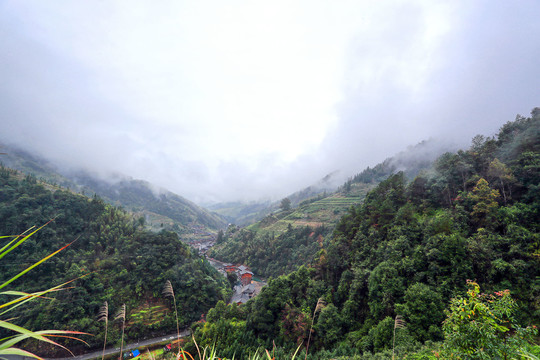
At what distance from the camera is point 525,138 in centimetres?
1864

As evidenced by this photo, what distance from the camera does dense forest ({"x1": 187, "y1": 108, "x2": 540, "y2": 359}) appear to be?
44.3 feet

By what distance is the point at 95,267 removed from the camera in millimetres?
32656

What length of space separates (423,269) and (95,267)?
41.1m

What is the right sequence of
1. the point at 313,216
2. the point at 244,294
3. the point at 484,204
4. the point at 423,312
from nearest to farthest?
the point at 423,312 < the point at 484,204 < the point at 244,294 < the point at 313,216

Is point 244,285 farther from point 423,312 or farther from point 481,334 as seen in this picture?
point 481,334

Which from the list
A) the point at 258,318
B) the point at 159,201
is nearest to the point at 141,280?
the point at 258,318

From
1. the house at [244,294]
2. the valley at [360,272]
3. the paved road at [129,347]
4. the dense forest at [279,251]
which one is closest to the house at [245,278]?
the house at [244,294]

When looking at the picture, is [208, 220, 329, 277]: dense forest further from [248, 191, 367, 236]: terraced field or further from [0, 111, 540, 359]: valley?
[0, 111, 540, 359]: valley

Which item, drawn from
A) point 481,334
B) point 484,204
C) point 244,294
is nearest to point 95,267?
point 244,294

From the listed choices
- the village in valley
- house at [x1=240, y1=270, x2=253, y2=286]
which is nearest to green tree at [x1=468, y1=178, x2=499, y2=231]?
the village in valley

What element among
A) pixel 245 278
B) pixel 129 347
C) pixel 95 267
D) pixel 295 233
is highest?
pixel 95 267

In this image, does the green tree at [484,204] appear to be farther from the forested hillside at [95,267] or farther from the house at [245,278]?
the house at [245,278]

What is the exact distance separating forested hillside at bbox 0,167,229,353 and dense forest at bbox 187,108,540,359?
12.8 meters

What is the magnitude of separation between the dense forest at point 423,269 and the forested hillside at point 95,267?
1276 cm
